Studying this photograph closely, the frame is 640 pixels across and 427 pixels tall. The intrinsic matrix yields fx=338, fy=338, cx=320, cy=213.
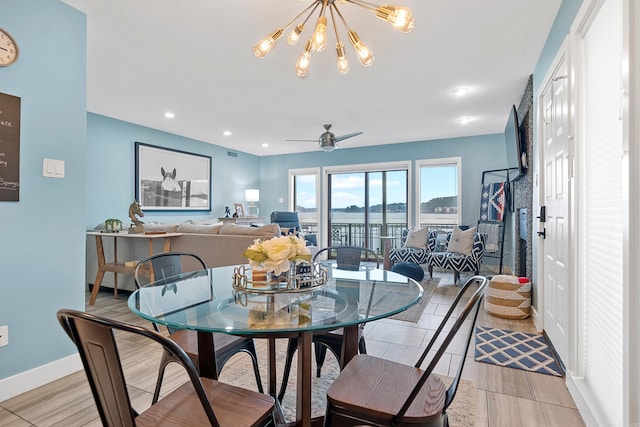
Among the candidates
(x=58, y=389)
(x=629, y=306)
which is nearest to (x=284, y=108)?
(x=58, y=389)

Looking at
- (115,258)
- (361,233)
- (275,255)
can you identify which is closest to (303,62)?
(275,255)

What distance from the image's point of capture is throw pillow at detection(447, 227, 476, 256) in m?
4.84

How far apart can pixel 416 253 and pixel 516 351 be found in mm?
2742

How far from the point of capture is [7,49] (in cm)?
195

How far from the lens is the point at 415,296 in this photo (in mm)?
1521

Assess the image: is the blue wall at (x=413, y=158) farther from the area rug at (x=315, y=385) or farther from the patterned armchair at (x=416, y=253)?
the area rug at (x=315, y=385)

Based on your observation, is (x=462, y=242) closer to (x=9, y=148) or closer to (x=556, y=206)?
(x=556, y=206)

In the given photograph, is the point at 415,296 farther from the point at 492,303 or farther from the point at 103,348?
the point at 492,303

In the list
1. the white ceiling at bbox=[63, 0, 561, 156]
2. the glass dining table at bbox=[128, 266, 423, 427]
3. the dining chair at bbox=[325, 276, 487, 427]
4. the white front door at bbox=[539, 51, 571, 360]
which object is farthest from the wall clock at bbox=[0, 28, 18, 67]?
the white front door at bbox=[539, 51, 571, 360]

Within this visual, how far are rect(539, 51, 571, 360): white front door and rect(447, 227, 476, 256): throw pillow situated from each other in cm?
201

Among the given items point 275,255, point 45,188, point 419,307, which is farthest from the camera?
point 419,307

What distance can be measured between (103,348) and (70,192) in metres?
1.90

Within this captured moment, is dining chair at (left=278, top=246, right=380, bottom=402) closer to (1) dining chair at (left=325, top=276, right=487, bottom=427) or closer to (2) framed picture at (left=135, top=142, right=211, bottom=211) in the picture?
(1) dining chair at (left=325, top=276, right=487, bottom=427)

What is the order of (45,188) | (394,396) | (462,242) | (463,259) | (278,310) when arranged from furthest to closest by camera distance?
(462,242), (463,259), (45,188), (278,310), (394,396)
